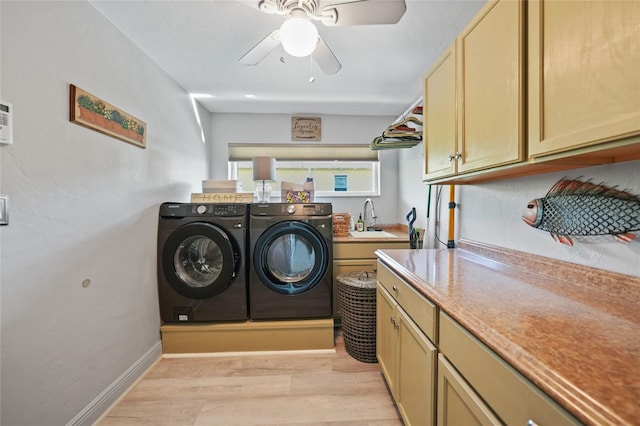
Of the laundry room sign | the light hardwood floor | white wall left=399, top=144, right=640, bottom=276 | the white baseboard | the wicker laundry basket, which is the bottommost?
the light hardwood floor

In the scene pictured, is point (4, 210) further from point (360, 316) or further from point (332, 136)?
point (332, 136)

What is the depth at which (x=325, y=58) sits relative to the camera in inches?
60.8

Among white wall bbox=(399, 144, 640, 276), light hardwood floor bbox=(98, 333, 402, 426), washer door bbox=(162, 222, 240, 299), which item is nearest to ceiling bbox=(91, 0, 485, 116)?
white wall bbox=(399, 144, 640, 276)

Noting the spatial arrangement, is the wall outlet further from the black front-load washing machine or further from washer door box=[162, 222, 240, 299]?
the black front-load washing machine

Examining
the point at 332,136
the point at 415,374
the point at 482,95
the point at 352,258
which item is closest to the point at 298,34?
the point at 482,95

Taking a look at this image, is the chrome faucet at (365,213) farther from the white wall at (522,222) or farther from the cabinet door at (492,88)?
the cabinet door at (492,88)

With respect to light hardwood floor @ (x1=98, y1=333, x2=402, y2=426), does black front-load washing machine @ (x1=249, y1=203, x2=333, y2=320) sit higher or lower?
higher

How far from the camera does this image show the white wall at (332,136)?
3.16 meters

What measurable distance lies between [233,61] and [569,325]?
2428 mm

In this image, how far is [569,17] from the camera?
2.49 ft

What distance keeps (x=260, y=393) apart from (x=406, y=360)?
3.43ft

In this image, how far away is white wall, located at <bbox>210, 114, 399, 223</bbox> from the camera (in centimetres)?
316

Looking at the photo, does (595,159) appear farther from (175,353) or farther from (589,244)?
(175,353)

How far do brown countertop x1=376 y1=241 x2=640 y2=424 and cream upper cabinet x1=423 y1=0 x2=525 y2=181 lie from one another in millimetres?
526
